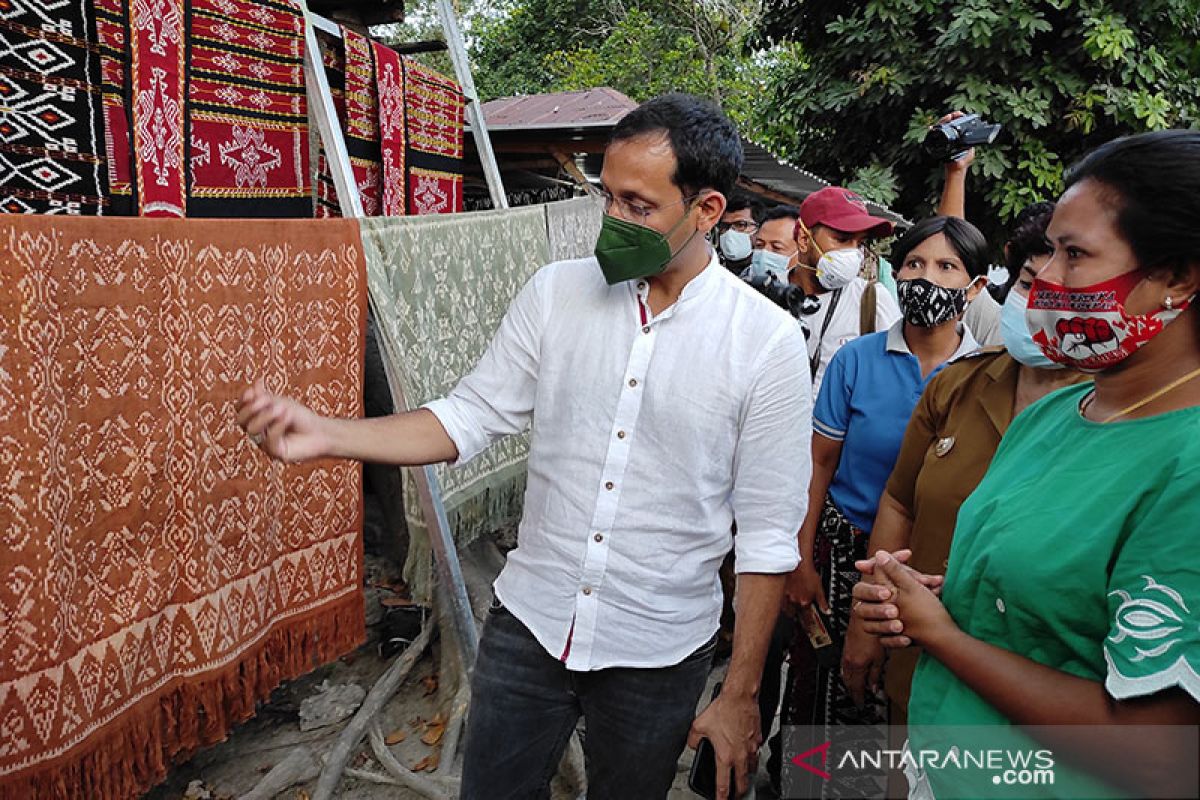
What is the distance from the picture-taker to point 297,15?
263 cm

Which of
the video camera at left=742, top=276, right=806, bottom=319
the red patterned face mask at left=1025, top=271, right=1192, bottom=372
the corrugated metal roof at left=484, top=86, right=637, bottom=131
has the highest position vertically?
the corrugated metal roof at left=484, top=86, right=637, bottom=131

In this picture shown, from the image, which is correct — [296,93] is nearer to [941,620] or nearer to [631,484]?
[631,484]

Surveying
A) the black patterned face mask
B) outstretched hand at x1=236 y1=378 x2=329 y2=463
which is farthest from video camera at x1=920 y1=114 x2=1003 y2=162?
outstretched hand at x1=236 y1=378 x2=329 y2=463

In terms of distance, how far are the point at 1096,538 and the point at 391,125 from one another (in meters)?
2.85

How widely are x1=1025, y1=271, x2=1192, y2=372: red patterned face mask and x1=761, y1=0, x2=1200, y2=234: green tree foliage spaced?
23.2 ft

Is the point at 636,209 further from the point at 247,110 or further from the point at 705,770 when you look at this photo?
the point at 247,110

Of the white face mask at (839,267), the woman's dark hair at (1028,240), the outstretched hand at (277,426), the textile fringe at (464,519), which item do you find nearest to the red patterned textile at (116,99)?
the outstretched hand at (277,426)

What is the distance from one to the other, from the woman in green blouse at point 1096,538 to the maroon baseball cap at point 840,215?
7.48ft

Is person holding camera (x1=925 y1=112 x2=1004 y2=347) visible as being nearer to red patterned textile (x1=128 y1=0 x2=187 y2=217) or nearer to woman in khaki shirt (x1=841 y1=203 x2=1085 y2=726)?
woman in khaki shirt (x1=841 y1=203 x2=1085 y2=726)

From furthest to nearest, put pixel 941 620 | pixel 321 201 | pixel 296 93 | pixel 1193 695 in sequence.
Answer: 1. pixel 321 201
2. pixel 296 93
3. pixel 941 620
4. pixel 1193 695

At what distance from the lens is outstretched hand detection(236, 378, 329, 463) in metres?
1.48

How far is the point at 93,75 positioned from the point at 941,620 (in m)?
2.31

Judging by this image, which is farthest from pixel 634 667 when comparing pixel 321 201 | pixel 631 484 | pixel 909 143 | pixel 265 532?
pixel 909 143

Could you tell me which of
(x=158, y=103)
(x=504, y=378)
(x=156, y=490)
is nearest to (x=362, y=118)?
(x=158, y=103)
